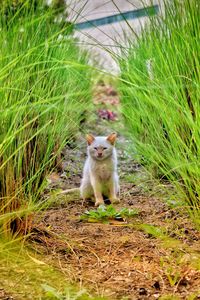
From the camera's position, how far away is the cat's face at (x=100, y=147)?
3.36 meters

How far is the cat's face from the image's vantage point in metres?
3.36

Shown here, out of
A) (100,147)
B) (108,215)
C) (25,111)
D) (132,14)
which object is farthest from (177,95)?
(132,14)

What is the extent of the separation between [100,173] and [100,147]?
0.45ft

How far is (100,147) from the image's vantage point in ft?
11.0

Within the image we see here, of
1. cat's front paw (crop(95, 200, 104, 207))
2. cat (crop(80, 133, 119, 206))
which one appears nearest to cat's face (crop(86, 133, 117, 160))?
cat (crop(80, 133, 119, 206))

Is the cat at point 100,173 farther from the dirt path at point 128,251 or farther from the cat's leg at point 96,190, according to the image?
the dirt path at point 128,251

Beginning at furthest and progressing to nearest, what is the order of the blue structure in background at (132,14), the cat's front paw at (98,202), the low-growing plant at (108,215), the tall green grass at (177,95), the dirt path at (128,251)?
the cat's front paw at (98,202)
the blue structure in background at (132,14)
the low-growing plant at (108,215)
the tall green grass at (177,95)
the dirt path at (128,251)

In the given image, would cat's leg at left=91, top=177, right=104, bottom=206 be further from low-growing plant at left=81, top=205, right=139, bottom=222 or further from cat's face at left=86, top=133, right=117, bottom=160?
low-growing plant at left=81, top=205, right=139, bottom=222

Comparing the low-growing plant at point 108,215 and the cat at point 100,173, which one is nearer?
the low-growing plant at point 108,215

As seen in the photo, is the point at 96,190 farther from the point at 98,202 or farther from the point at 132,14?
the point at 132,14

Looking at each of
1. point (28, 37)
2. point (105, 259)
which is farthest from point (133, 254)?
point (28, 37)

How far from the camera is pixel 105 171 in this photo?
3.39 metres

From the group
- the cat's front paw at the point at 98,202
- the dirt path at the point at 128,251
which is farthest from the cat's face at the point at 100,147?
the dirt path at the point at 128,251

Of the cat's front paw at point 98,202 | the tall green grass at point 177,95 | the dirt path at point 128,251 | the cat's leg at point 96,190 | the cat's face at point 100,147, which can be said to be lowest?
the cat's front paw at point 98,202
